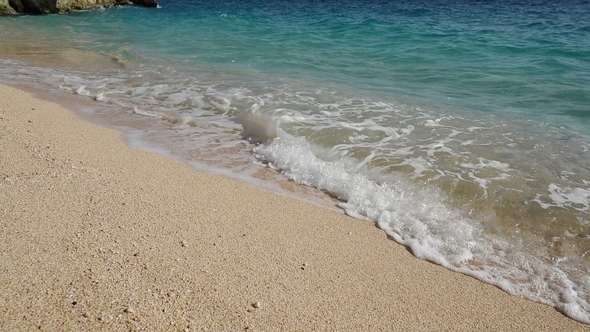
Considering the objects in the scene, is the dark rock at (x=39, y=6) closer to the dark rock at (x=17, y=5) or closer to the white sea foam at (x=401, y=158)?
the dark rock at (x=17, y=5)

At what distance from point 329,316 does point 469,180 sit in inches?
117

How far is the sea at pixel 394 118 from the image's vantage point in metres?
4.21

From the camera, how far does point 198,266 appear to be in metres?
3.12

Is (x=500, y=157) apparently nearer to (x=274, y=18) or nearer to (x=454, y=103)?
(x=454, y=103)

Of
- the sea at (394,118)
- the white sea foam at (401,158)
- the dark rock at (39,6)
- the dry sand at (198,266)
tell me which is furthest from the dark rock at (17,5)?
the dry sand at (198,266)

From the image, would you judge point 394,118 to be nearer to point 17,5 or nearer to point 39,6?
point 39,6

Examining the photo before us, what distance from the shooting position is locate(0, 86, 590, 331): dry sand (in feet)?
8.67

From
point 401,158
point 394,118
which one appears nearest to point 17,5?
point 394,118

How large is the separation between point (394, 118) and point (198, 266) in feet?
15.8

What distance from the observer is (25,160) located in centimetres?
447

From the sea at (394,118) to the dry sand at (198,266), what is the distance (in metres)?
0.32

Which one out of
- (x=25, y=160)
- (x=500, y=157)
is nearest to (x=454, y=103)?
(x=500, y=157)

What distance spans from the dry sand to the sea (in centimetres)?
32

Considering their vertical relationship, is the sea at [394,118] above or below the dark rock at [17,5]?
above
